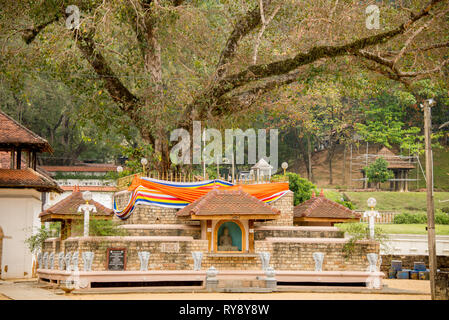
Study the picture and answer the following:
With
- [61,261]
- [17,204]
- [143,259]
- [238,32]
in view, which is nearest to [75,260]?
[61,261]

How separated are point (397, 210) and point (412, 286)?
965 inches

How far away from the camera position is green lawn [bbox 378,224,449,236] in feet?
133

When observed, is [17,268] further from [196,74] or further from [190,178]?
[196,74]

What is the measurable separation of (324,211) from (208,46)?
33.3 ft

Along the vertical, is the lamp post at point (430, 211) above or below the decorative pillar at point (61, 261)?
above

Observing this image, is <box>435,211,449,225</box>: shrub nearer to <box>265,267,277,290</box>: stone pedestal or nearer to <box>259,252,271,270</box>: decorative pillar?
<box>259,252,271,270</box>: decorative pillar

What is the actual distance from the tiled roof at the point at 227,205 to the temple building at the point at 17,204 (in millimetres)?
10043

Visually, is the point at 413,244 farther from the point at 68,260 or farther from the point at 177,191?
the point at 68,260

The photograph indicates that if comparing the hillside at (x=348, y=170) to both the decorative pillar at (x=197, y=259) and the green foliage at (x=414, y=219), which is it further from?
the decorative pillar at (x=197, y=259)

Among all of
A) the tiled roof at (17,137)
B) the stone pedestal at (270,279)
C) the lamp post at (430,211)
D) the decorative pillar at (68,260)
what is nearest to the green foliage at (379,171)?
the tiled roof at (17,137)

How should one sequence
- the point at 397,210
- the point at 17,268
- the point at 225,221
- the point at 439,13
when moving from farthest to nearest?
the point at 397,210, the point at 17,268, the point at 225,221, the point at 439,13

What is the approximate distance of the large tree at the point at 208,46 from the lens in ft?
82.1

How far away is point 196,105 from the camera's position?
28.3 m

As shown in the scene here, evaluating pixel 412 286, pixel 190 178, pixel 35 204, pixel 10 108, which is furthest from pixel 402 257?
pixel 10 108
